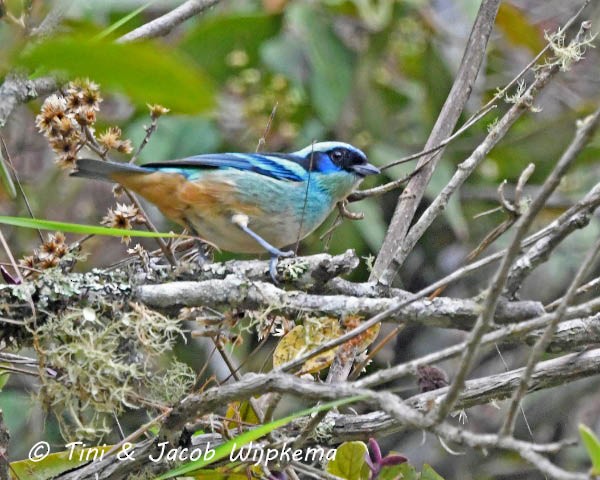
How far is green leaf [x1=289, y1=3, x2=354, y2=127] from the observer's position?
15.9 feet

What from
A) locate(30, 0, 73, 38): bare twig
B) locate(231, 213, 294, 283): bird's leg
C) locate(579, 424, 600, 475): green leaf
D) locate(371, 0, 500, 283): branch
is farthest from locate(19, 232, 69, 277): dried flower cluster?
locate(579, 424, 600, 475): green leaf

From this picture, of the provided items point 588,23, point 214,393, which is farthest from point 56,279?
point 588,23

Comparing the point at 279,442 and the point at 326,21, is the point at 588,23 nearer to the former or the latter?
the point at 279,442

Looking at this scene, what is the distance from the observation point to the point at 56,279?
8.25 ft

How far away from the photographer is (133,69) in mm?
993

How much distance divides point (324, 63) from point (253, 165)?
4.07 feet

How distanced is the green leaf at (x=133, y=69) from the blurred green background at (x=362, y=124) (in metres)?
3.28

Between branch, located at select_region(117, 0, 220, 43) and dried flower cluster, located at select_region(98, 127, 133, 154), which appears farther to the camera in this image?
branch, located at select_region(117, 0, 220, 43)

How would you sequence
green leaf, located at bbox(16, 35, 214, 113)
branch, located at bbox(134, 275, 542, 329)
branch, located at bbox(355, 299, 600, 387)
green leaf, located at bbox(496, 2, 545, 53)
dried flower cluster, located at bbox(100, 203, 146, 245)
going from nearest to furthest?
green leaf, located at bbox(16, 35, 214, 113) → branch, located at bbox(355, 299, 600, 387) → branch, located at bbox(134, 275, 542, 329) → dried flower cluster, located at bbox(100, 203, 146, 245) → green leaf, located at bbox(496, 2, 545, 53)

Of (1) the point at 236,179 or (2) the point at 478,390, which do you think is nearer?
(2) the point at 478,390

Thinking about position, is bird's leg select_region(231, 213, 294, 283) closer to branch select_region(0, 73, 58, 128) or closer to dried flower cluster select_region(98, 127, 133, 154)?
dried flower cluster select_region(98, 127, 133, 154)

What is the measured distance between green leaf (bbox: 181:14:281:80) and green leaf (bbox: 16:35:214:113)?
→ 12.5 feet

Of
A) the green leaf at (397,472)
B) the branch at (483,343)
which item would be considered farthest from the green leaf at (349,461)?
the branch at (483,343)

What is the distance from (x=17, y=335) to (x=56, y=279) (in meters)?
0.19
